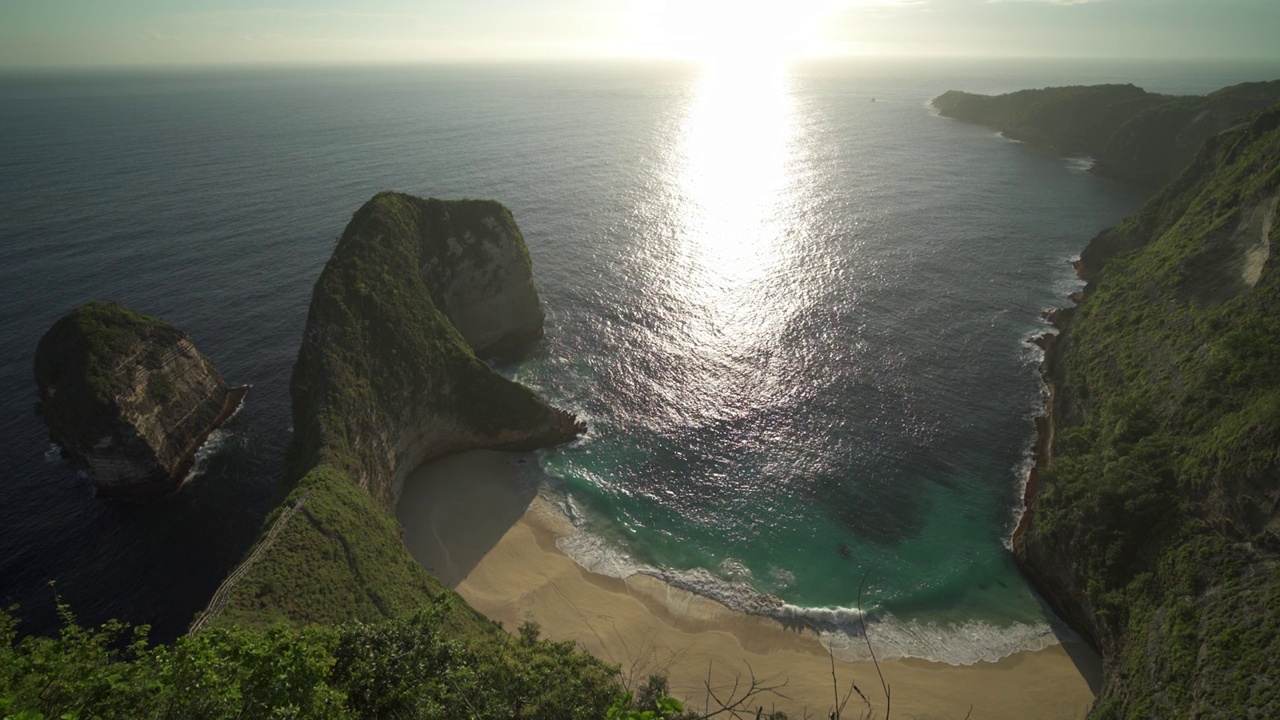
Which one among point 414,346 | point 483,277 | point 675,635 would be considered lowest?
point 675,635

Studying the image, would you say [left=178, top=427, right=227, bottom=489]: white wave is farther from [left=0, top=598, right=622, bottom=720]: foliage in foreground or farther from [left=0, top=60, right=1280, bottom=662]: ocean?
[left=0, top=598, right=622, bottom=720]: foliage in foreground

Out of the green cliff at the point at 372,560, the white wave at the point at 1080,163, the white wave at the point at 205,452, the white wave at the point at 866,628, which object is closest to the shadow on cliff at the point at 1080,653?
the white wave at the point at 866,628

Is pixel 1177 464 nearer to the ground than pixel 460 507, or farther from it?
farther from it

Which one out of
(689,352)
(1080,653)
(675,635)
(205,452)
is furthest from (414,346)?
(1080,653)

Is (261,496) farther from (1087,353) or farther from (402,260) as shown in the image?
(1087,353)

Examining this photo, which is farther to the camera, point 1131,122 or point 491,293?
point 1131,122

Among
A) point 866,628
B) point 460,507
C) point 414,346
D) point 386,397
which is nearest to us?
point 866,628

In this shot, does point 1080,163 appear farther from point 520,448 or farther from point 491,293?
point 520,448
